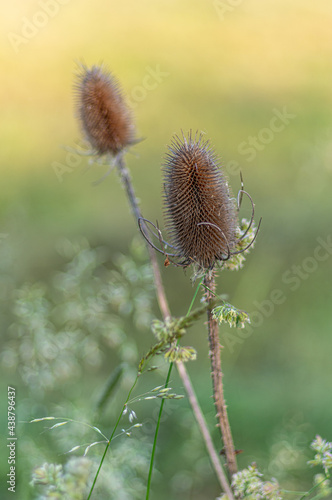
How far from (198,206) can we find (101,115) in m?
0.83

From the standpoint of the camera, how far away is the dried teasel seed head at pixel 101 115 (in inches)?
73.7

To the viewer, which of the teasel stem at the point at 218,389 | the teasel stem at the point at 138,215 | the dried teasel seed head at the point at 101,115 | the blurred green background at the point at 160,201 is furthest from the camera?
the blurred green background at the point at 160,201

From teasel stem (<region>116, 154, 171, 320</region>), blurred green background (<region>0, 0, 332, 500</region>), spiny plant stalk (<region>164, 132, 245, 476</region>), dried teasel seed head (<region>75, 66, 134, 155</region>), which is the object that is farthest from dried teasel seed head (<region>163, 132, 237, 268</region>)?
dried teasel seed head (<region>75, 66, 134, 155</region>)

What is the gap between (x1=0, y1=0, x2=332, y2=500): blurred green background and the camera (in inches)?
79.4

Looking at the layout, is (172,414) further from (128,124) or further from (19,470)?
(128,124)

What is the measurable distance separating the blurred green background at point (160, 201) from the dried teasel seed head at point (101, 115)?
0.33 ft

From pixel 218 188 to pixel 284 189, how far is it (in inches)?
92.0

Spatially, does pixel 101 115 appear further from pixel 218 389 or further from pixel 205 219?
pixel 218 389

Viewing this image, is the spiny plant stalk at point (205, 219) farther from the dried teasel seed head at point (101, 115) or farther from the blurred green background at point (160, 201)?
the dried teasel seed head at point (101, 115)

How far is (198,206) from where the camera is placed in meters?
1.19

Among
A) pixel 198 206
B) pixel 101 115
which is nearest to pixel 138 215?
pixel 101 115

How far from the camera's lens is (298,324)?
114 inches

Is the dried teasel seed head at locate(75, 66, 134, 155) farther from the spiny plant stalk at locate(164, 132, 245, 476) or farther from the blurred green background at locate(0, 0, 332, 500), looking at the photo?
the spiny plant stalk at locate(164, 132, 245, 476)

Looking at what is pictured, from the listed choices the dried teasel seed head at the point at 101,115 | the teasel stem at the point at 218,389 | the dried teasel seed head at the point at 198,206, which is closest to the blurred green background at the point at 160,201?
the dried teasel seed head at the point at 101,115
